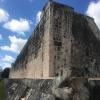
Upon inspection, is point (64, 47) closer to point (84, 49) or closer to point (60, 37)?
point (60, 37)

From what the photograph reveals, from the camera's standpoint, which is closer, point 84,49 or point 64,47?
point 64,47

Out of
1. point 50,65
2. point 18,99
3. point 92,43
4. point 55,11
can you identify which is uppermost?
point 55,11

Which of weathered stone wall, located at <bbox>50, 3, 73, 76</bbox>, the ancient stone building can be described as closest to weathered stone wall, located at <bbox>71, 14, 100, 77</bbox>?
the ancient stone building

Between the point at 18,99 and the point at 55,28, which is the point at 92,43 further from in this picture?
the point at 18,99

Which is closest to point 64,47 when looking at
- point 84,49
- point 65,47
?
point 65,47

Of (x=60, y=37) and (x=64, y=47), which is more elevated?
(x=60, y=37)

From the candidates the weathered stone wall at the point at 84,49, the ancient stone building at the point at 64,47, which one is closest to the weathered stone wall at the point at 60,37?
the ancient stone building at the point at 64,47

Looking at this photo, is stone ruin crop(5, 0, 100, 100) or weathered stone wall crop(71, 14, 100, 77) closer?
stone ruin crop(5, 0, 100, 100)

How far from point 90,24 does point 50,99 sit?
28.4ft

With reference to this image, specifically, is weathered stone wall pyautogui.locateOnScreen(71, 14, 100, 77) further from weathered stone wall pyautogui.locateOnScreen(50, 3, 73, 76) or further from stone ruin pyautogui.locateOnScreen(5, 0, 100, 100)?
weathered stone wall pyautogui.locateOnScreen(50, 3, 73, 76)

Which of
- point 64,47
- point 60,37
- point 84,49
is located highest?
point 60,37

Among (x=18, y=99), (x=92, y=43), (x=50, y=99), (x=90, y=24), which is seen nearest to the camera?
(x=50, y=99)

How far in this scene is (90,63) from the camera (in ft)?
33.9

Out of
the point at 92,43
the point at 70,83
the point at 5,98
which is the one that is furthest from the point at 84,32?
the point at 70,83
